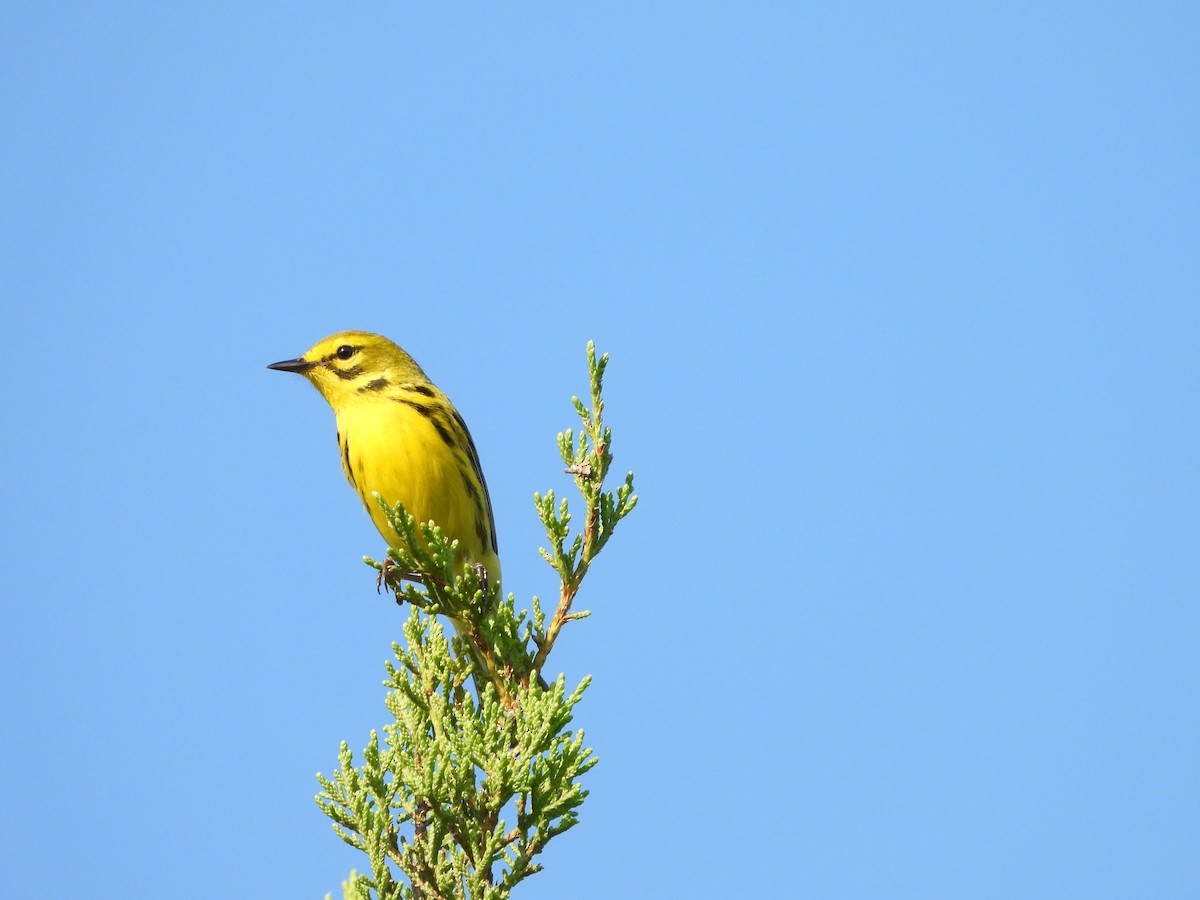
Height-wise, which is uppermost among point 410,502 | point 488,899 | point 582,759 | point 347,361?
point 347,361

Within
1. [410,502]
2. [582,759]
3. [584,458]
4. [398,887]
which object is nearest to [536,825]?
[582,759]

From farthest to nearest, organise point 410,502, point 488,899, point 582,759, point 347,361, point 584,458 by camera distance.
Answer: point 347,361, point 410,502, point 584,458, point 582,759, point 488,899

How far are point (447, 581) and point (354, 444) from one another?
63.0 inches

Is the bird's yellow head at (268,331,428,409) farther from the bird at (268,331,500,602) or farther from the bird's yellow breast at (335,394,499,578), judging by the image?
the bird's yellow breast at (335,394,499,578)

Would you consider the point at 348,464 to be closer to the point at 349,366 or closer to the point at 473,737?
the point at 349,366

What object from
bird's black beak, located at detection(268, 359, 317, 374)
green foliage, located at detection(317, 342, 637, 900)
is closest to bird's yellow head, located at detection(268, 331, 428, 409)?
bird's black beak, located at detection(268, 359, 317, 374)

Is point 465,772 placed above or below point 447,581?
below

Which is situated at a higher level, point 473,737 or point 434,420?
point 434,420

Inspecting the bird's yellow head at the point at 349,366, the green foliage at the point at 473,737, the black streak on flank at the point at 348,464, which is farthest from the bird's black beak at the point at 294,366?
the green foliage at the point at 473,737

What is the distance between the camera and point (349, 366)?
6.46m

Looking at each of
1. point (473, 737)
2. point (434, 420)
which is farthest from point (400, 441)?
point (473, 737)

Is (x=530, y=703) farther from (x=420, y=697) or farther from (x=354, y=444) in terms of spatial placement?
(x=354, y=444)

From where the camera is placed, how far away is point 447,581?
4676 millimetres

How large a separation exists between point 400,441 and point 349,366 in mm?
824
